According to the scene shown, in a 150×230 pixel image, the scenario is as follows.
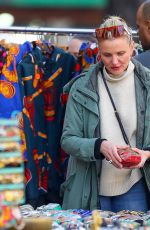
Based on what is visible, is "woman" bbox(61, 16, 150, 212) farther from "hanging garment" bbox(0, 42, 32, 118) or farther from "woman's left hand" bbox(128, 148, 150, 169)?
"hanging garment" bbox(0, 42, 32, 118)

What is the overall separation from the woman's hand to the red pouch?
0.02 metres

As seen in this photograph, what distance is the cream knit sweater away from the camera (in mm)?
2381

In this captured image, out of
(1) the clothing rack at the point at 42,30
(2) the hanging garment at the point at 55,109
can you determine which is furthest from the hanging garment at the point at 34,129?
(1) the clothing rack at the point at 42,30

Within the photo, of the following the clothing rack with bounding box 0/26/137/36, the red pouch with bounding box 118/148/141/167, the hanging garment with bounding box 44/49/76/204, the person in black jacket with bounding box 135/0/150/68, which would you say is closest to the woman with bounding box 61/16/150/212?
the red pouch with bounding box 118/148/141/167

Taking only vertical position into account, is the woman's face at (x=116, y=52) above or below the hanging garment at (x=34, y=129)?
above

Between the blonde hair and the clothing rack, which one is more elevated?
the clothing rack

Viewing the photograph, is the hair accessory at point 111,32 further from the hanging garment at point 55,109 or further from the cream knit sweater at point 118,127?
the hanging garment at point 55,109

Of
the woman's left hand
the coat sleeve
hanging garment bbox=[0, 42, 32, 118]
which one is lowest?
the woman's left hand

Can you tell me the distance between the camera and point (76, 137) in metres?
2.39

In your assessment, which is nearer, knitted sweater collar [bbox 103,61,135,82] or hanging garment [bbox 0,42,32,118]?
knitted sweater collar [bbox 103,61,135,82]

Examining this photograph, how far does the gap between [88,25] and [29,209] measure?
2.71m

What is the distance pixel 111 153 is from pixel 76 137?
0.24 metres

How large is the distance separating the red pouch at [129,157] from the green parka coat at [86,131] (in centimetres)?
18

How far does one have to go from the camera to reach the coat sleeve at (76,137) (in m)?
2.32
